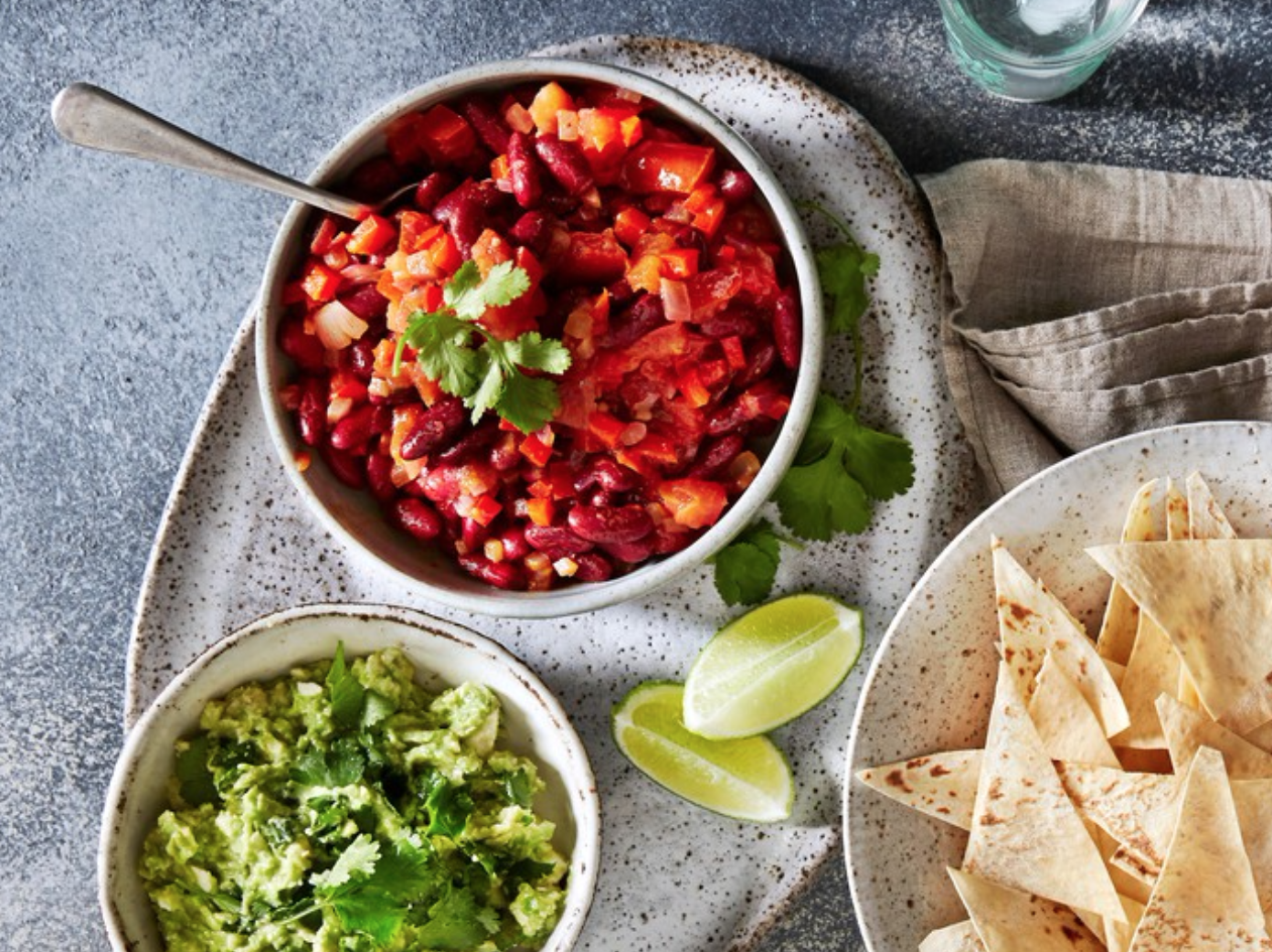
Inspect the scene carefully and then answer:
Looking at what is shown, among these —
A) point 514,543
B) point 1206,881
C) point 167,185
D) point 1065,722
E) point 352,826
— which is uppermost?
point 167,185

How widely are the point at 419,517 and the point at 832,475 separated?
0.72m

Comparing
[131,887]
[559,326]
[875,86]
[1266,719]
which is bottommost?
[131,887]

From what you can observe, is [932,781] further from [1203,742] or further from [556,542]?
[556,542]

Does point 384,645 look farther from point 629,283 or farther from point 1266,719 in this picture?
point 1266,719

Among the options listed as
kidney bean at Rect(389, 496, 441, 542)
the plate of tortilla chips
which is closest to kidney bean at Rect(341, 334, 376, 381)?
kidney bean at Rect(389, 496, 441, 542)

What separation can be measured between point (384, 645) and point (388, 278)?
66 cm

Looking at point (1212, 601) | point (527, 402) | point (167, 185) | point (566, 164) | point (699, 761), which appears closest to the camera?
point (527, 402)

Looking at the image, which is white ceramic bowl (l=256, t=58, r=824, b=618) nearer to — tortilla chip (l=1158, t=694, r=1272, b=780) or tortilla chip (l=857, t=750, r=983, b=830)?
tortilla chip (l=857, t=750, r=983, b=830)

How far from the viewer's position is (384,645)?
2.50m

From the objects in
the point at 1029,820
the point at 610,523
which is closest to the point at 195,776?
the point at 610,523

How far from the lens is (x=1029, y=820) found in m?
2.41

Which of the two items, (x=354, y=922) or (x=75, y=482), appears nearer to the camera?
(x=354, y=922)

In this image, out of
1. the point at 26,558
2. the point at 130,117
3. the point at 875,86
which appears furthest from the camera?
the point at 26,558

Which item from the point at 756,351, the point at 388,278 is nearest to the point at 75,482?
the point at 388,278
